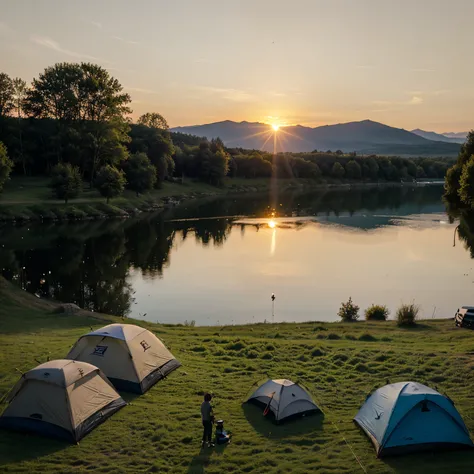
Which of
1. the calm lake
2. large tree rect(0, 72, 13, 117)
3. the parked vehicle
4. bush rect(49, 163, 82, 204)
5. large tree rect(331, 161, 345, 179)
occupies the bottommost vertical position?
the calm lake

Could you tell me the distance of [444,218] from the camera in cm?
9219

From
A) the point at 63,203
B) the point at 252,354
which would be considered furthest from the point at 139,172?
the point at 252,354

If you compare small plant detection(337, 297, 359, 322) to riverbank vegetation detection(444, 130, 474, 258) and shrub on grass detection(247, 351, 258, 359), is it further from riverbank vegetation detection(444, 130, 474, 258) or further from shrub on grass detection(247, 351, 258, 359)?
riverbank vegetation detection(444, 130, 474, 258)

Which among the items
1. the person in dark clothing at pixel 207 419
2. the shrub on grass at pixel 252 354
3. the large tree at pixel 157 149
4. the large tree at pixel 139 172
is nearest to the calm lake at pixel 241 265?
the shrub on grass at pixel 252 354

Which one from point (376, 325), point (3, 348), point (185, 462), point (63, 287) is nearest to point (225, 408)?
point (185, 462)

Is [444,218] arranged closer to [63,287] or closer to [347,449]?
[63,287]

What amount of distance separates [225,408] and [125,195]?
92.0m

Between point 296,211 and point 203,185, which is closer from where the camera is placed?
point 296,211

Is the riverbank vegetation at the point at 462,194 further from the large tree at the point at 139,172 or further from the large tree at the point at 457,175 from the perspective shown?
the large tree at the point at 139,172

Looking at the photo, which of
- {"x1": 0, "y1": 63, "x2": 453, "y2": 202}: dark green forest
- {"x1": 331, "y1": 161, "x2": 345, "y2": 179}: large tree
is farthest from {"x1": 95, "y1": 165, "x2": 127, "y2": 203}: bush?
{"x1": 331, "y1": 161, "x2": 345, "y2": 179}: large tree

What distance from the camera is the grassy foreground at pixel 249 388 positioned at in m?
13.2

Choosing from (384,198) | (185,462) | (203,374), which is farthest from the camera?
(384,198)

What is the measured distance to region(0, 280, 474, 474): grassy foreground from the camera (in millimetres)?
13219

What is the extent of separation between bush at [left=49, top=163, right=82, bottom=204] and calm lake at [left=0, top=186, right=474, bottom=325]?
8.00 m
